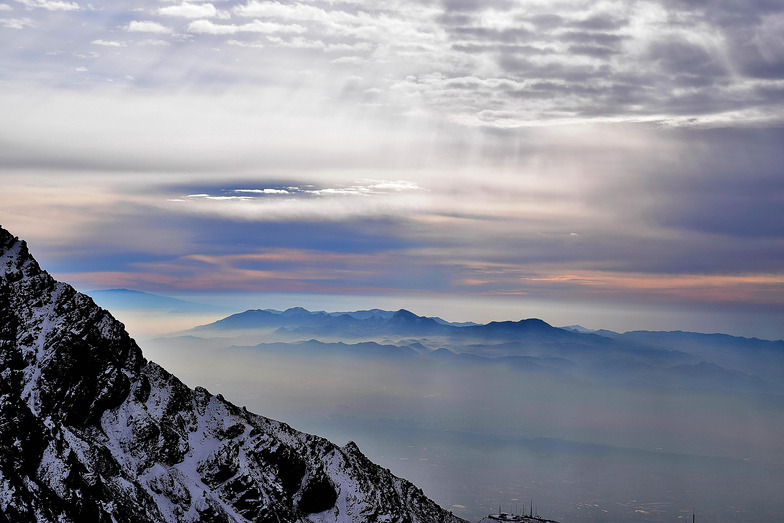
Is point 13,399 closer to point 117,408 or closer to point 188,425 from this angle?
point 117,408

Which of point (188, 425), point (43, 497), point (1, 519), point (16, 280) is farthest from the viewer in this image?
point (188, 425)

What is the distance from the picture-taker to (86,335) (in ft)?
555

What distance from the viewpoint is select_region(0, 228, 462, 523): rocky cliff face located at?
132125 mm

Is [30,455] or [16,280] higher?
[16,280]

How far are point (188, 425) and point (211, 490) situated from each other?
22.4 meters

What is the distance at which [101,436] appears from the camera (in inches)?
6437

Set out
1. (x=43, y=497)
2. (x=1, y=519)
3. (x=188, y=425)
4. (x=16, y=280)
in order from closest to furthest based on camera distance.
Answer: (x=1, y=519) < (x=43, y=497) < (x=16, y=280) < (x=188, y=425)

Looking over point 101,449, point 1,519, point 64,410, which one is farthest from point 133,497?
point 1,519

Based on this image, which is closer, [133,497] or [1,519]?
[1,519]

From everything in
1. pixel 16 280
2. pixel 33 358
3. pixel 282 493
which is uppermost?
pixel 16 280

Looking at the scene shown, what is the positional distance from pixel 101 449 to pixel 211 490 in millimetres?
33316

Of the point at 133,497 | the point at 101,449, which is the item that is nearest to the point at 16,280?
the point at 101,449

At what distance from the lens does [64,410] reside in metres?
157

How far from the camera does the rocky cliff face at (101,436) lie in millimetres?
132125
